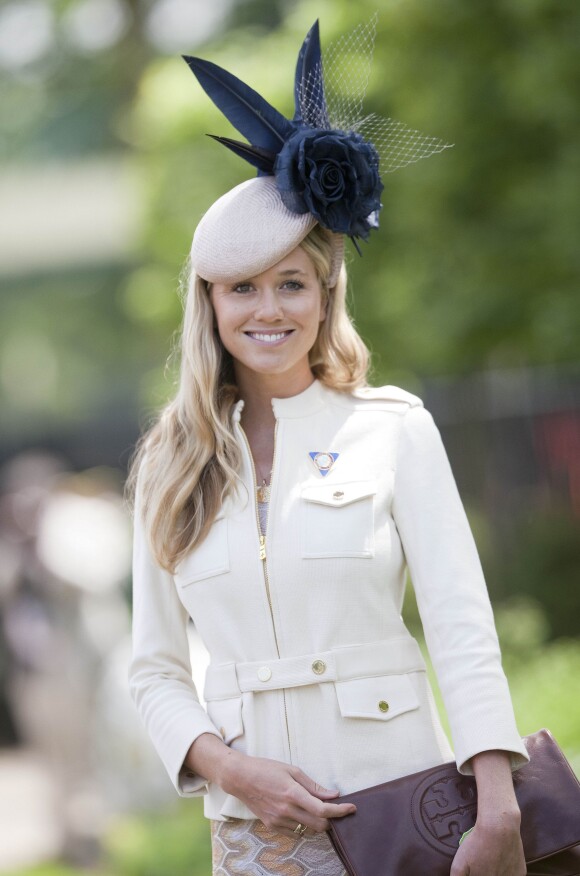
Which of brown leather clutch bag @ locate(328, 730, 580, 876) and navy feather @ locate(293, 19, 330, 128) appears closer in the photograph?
brown leather clutch bag @ locate(328, 730, 580, 876)

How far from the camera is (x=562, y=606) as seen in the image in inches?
424

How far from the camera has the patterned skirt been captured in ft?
9.17

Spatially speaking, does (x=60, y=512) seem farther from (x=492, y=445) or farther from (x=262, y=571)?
(x=262, y=571)

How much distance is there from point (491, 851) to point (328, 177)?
143 centimetres

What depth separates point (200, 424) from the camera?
3082 mm

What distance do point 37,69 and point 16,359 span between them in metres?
8.18

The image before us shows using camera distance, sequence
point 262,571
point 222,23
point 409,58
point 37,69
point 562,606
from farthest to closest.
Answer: point 37,69 → point 222,23 → point 562,606 → point 409,58 → point 262,571

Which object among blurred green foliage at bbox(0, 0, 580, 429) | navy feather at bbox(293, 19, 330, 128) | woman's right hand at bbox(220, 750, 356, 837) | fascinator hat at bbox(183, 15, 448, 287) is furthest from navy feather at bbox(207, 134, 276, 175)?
blurred green foliage at bbox(0, 0, 580, 429)

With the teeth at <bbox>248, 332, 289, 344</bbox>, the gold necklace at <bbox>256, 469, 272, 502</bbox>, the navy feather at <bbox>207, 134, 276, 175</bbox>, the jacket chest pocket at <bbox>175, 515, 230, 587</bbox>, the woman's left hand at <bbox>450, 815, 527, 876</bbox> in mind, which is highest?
the navy feather at <bbox>207, 134, 276, 175</bbox>

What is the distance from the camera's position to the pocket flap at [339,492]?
288cm

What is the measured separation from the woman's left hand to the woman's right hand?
24 cm

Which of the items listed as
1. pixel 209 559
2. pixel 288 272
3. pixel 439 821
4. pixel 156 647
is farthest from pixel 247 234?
pixel 439 821

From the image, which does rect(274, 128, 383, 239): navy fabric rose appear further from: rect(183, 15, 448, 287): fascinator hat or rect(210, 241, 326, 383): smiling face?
rect(210, 241, 326, 383): smiling face

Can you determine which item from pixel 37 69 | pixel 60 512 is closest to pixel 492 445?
pixel 60 512
